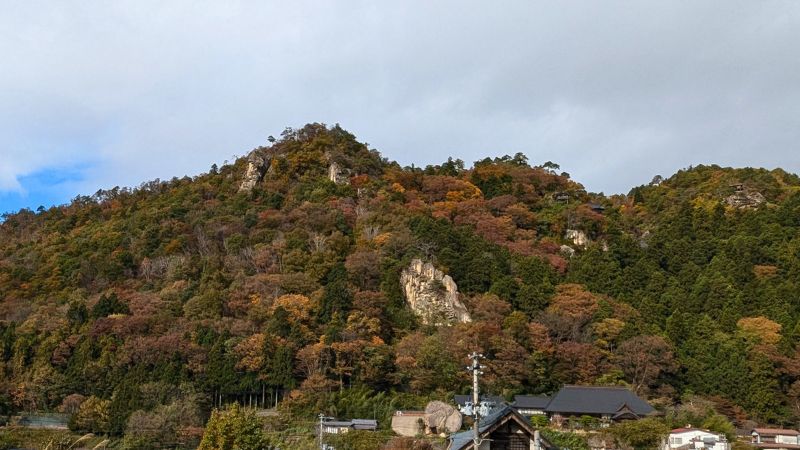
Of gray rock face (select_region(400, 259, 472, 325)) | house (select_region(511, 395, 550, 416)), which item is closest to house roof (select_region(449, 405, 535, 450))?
house (select_region(511, 395, 550, 416))

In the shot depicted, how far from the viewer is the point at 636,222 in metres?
68.4

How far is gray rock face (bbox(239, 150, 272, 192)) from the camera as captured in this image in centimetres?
6738

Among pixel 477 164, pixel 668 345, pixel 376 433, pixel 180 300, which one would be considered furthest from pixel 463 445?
pixel 477 164

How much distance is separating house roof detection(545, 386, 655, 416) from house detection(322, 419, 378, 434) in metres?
8.43

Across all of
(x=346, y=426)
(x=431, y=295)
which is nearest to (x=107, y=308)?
(x=346, y=426)

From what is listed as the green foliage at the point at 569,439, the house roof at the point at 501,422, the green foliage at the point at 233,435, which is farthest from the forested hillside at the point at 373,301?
the house roof at the point at 501,422

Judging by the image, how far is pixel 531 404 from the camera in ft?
130

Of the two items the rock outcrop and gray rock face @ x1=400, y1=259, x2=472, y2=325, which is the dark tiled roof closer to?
gray rock face @ x1=400, y1=259, x2=472, y2=325

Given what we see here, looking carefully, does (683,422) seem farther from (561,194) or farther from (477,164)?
(477,164)

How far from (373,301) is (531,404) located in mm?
10523

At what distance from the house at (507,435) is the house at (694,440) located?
26.0 m

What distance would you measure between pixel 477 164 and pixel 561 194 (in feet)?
40.5

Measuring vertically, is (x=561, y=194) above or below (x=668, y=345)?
above

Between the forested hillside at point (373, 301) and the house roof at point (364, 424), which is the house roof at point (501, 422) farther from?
the forested hillside at point (373, 301)
